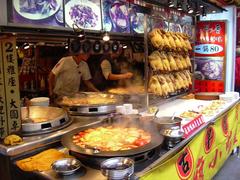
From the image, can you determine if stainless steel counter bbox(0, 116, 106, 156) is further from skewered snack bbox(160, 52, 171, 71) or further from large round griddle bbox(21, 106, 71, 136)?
skewered snack bbox(160, 52, 171, 71)

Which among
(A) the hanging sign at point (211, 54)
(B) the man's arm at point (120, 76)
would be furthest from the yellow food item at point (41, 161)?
(A) the hanging sign at point (211, 54)

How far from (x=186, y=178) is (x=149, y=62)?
1.87 m

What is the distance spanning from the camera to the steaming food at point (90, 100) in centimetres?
368

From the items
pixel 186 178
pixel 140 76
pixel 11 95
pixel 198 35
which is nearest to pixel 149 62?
pixel 140 76

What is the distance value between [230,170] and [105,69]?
9.35ft

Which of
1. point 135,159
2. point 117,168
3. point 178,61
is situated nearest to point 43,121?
point 135,159

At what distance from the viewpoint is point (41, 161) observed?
2.25 meters

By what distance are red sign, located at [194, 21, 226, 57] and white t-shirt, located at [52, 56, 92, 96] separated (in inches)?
118

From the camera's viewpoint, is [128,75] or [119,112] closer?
[119,112]

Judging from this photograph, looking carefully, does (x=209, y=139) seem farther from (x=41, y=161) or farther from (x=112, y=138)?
(x=41, y=161)

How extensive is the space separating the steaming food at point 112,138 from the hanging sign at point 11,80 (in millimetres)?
594

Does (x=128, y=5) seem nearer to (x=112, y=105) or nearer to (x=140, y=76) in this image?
(x=140, y=76)

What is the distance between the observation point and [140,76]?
4.93 m

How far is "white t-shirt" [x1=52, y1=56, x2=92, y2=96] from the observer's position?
471 centimetres
